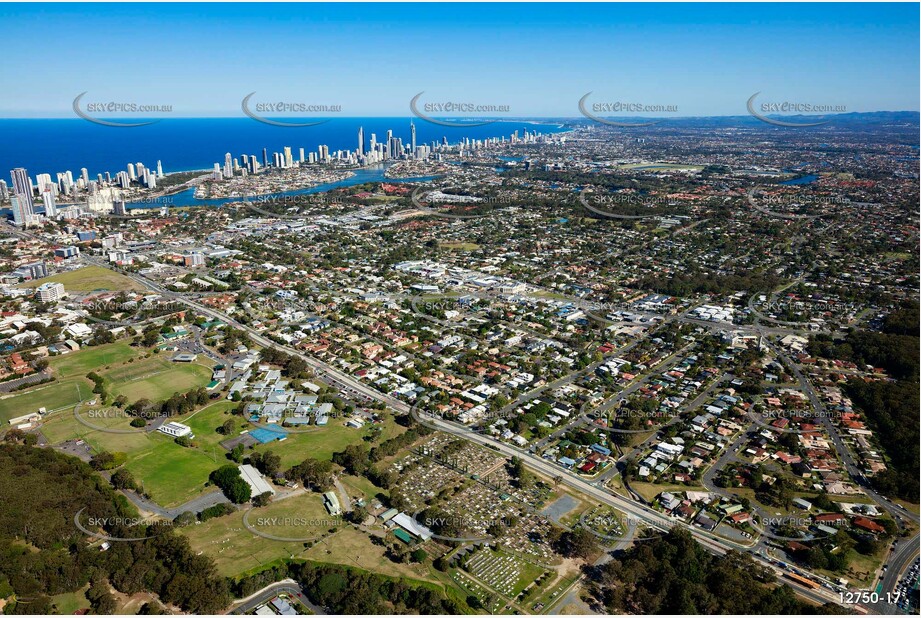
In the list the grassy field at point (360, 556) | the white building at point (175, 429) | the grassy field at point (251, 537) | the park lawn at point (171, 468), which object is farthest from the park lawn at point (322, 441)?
the grassy field at point (360, 556)

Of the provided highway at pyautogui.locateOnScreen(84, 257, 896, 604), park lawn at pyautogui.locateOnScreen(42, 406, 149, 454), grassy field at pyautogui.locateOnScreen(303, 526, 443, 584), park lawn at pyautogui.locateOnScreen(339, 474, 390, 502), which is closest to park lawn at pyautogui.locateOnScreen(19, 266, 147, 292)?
highway at pyautogui.locateOnScreen(84, 257, 896, 604)

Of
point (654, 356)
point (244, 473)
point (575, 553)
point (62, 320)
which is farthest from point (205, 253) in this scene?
point (575, 553)

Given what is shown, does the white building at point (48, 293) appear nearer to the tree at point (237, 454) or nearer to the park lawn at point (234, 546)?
the tree at point (237, 454)

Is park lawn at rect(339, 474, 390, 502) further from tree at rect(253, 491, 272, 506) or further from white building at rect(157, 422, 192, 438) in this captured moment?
white building at rect(157, 422, 192, 438)

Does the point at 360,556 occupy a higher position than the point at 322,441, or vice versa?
the point at 322,441

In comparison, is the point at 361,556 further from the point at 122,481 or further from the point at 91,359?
the point at 91,359

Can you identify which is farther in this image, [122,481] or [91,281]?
[91,281]

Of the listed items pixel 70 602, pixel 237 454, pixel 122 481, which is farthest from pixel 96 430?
pixel 70 602
